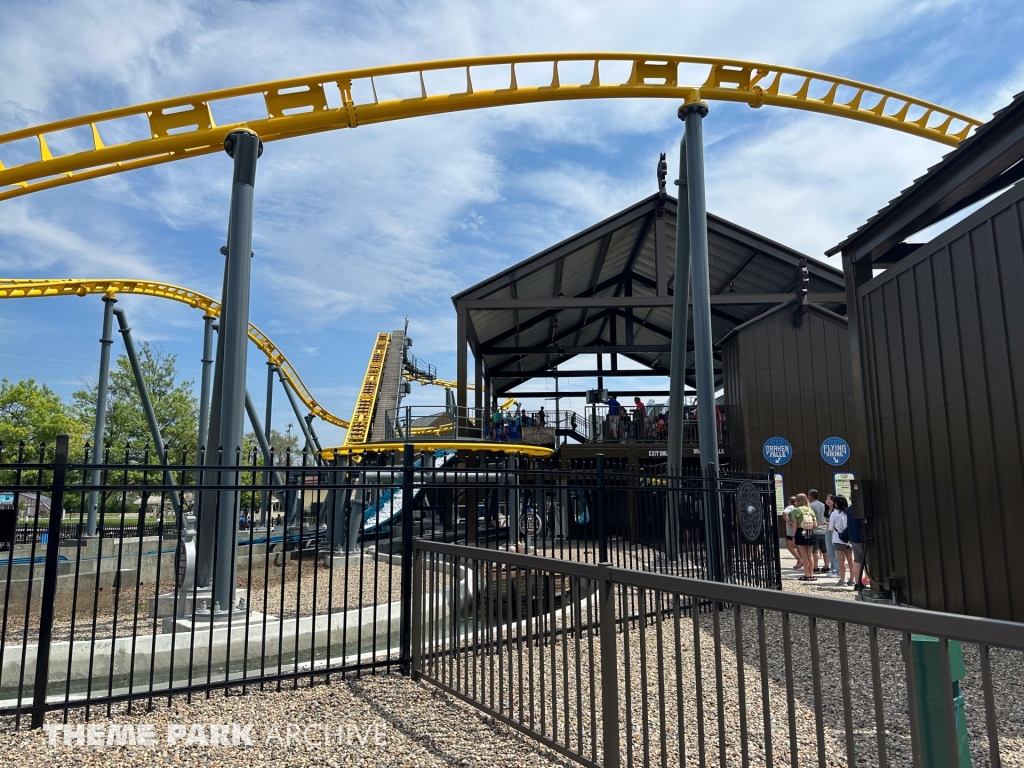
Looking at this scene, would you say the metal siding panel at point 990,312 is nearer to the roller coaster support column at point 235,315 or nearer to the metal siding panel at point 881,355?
the metal siding panel at point 881,355

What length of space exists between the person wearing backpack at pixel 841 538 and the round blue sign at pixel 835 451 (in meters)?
9.20

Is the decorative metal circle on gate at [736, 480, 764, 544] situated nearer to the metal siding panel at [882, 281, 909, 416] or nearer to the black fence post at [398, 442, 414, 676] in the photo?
the metal siding panel at [882, 281, 909, 416]

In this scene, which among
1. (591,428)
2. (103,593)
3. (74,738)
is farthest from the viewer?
(591,428)

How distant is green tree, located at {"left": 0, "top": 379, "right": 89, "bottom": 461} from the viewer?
34.6 m

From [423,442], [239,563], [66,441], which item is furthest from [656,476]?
[423,442]

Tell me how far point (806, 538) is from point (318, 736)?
35.6 ft

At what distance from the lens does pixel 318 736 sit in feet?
15.8

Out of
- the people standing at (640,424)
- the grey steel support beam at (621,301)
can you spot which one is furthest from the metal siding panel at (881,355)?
the people standing at (640,424)

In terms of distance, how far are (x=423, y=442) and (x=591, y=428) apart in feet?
23.0

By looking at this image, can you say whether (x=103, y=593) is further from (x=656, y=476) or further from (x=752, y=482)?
(x=752, y=482)

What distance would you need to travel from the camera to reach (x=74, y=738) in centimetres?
485

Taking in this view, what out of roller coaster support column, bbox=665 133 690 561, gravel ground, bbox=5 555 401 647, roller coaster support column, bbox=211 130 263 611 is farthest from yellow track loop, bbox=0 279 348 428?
roller coaster support column, bbox=665 133 690 561

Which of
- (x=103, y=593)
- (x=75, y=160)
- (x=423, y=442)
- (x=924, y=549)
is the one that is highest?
(x=75, y=160)

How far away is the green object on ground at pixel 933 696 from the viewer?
2305mm
